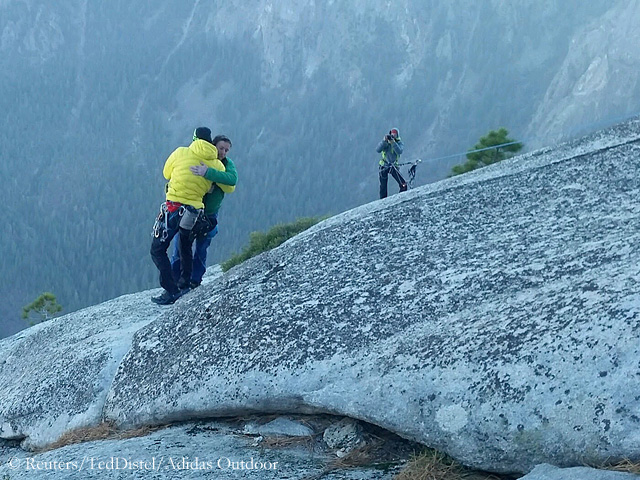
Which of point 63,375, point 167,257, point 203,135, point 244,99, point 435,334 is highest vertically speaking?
point 244,99

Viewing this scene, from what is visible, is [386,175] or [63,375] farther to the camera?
[386,175]

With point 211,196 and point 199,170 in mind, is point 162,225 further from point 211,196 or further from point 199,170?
point 199,170

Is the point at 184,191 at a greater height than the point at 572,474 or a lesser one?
greater

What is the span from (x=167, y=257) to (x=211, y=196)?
111 cm

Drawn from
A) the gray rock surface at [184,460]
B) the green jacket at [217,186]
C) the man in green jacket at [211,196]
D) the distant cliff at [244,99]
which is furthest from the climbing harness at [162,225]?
the distant cliff at [244,99]

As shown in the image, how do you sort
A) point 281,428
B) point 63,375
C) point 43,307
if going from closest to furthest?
point 281,428 → point 63,375 → point 43,307

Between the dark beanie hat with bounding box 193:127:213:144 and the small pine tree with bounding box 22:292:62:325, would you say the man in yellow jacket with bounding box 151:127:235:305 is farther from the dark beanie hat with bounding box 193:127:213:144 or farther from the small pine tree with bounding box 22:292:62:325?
the small pine tree with bounding box 22:292:62:325

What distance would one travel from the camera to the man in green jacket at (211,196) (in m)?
9.99

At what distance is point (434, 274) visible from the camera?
295 inches

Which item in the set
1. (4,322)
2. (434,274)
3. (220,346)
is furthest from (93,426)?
(4,322)

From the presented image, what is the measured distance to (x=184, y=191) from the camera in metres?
10.1

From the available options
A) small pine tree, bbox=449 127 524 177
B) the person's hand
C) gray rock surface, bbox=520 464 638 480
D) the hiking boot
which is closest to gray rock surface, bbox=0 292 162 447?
the hiking boot

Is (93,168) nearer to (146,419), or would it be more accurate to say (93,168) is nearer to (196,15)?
(196,15)

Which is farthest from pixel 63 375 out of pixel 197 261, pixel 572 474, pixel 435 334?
pixel 572 474
